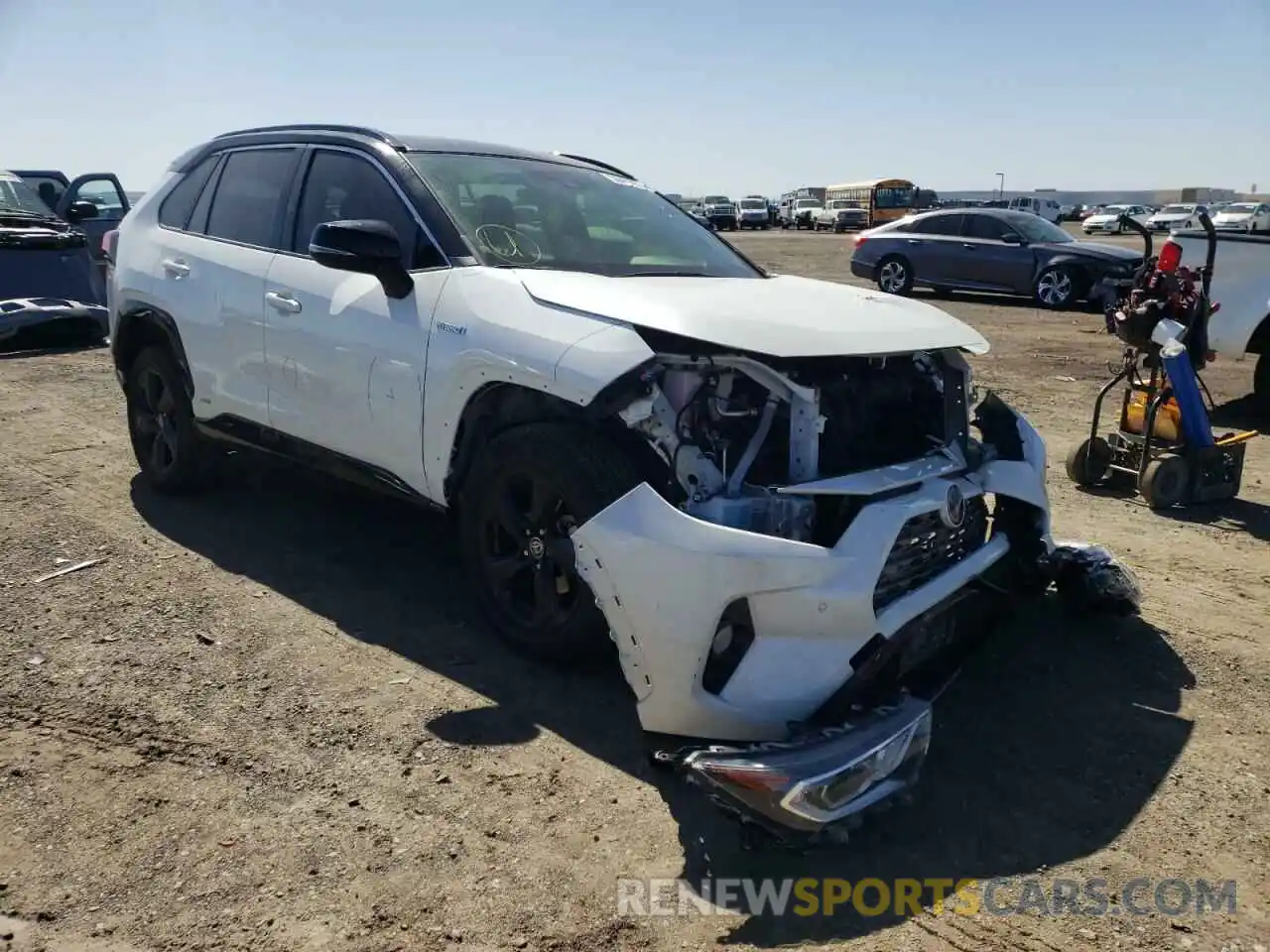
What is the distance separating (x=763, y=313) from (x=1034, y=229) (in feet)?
48.7

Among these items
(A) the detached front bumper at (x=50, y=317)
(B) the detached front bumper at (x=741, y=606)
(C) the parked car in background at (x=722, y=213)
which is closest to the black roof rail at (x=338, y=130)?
(B) the detached front bumper at (x=741, y=606)

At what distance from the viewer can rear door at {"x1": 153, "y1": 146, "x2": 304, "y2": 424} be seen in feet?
15.5

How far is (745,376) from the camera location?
337 cm

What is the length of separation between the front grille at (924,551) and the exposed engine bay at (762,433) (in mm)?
206

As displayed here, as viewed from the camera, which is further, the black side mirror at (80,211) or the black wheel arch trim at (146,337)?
the black side mirror at (80,211)

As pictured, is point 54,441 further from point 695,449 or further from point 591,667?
point 695,449

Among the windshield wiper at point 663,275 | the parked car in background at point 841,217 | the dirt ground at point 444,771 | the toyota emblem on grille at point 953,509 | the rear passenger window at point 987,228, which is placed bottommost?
the dirt ground at point 444,771

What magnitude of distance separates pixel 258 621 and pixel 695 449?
6.86ft

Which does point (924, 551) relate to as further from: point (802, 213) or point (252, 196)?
point (802, 213)

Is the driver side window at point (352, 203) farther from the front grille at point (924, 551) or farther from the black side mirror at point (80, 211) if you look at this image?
the black side mirror at point (80, 211)

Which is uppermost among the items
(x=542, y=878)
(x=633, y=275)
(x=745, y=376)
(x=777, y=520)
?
(x=633, y=275)

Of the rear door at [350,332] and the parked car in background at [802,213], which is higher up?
the parked car in background at [802,213]

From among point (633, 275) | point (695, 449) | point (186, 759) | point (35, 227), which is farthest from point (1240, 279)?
point (35, 227)

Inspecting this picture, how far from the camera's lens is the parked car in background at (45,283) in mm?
10828
